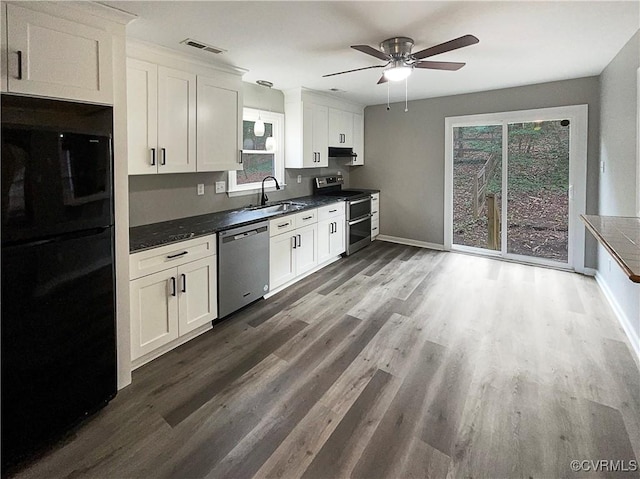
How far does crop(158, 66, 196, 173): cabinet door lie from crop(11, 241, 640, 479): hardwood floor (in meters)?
1.51

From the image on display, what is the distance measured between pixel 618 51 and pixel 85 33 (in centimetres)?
428

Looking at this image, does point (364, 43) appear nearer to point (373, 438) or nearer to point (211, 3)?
point (211, 3)

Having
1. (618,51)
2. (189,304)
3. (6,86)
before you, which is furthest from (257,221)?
(618,51)

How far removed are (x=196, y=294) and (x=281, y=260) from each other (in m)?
1.22

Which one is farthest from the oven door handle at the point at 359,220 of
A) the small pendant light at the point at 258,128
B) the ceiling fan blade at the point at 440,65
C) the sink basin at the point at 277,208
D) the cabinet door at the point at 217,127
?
the ceiling fan blade at the point at 440,65

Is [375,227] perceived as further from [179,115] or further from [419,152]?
[179,115]

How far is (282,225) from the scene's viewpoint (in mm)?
3867

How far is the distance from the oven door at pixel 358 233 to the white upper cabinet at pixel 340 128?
1.24 m

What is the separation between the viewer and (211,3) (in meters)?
2.19

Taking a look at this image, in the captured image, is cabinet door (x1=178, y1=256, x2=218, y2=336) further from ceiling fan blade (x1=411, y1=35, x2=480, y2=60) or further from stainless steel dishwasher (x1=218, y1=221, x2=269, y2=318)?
ceiling fan blade (x1=411, y1=35, x2=480, y2=60)

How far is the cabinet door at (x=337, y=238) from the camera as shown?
Result: 4.94 metres

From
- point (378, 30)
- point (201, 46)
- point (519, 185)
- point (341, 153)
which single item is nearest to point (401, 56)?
point (378, 30)

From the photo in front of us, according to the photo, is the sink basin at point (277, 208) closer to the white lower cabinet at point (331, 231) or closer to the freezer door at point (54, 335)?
the white lower cabinet at point (331, 231)

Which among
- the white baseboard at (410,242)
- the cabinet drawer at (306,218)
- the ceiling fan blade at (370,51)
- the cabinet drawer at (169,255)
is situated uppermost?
the ceiling fan blade at (370,51)
